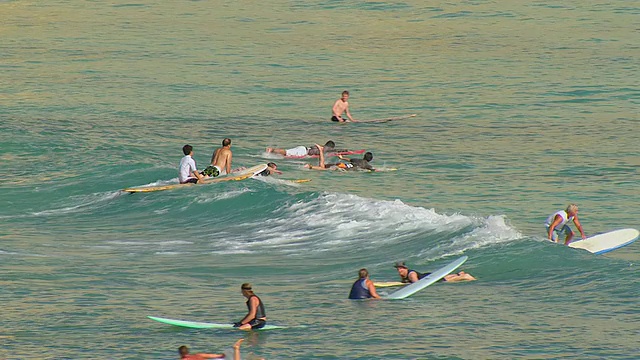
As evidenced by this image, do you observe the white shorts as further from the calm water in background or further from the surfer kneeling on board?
the surfer kneeling on board

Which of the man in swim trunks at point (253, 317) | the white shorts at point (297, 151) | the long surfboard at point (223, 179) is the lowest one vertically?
the man in swim trunks at point (253, 317)

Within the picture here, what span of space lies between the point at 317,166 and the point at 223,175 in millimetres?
4269

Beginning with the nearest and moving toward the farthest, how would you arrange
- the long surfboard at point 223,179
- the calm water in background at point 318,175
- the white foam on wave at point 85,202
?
1. the calm water in background at point 318,175
2. the white foam on wave at point 85,202
3. the long surfboard at point 223,179

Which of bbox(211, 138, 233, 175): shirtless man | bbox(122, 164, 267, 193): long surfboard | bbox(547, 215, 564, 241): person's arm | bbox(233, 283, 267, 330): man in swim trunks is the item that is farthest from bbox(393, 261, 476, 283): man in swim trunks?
bbox(122, 164, 267, 193): long surfboard

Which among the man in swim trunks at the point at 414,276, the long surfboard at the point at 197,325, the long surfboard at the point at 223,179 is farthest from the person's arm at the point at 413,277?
the long surfboard at the point at 223,179

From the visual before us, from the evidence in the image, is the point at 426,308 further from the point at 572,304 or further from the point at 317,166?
the point at 317,166

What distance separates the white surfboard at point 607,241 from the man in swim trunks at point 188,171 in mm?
10798

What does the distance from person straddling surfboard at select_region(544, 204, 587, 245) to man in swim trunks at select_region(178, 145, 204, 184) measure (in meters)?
10.1

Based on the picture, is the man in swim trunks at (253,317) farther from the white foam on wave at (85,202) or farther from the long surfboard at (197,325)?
the white foam on wave at (85,202)

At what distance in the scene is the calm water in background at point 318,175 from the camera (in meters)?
20.9

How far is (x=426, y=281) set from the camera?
23062 mm

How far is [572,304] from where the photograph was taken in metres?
21.8

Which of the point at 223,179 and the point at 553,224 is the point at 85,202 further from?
the point at 553,224

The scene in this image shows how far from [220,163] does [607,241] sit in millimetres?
11512
